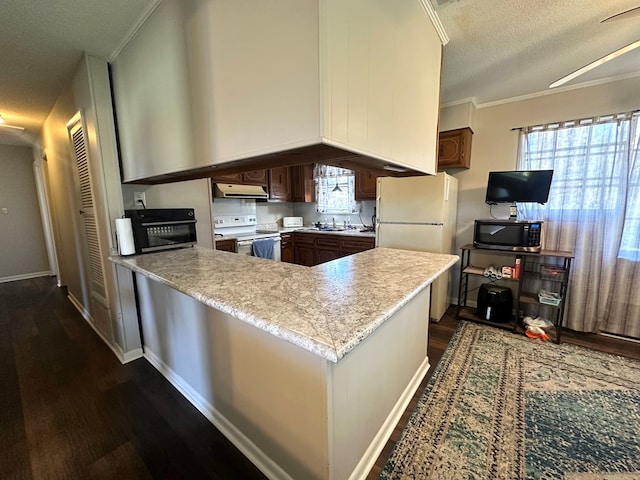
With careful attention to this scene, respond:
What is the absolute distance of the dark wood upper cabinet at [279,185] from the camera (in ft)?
13.8

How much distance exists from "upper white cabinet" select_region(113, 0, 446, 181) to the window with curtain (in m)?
2.61

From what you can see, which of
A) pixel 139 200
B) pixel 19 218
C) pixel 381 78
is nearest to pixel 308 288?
pixel 381 78

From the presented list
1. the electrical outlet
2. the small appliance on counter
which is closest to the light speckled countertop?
the electrical outlet

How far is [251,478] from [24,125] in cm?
468

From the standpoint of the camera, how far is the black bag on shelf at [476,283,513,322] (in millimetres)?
2770

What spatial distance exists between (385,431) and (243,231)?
3302 millimetres

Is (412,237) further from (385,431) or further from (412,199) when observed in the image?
(385,431)

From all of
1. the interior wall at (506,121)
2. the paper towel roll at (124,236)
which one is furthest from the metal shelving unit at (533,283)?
the paper towel roll at (124,236)

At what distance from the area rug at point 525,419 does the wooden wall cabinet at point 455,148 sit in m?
2.04

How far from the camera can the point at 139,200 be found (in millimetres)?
2178

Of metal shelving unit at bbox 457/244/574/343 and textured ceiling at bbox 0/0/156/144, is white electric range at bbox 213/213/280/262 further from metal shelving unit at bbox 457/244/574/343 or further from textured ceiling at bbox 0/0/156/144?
metal shelving unit at bbox 457/244/574/343

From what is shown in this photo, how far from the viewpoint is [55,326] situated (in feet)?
9.31

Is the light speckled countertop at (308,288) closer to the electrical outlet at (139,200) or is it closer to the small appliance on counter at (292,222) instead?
the electrical outlet at (139,200)

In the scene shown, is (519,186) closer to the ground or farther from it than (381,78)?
closer to the ground
